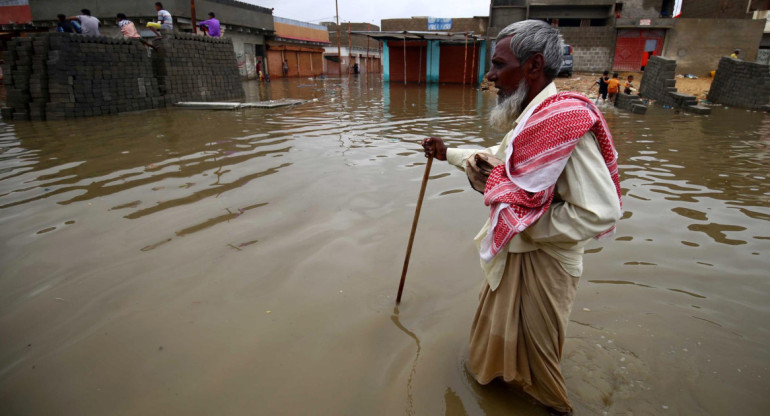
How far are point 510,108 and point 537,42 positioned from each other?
0.27 metres

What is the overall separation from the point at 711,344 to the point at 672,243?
58.2 inches

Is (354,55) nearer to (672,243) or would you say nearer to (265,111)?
(265,111)

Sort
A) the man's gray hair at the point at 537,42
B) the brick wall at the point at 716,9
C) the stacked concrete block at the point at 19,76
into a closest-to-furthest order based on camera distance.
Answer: the man's gray hair at the point at 537,42 < the stacked concrete block at the point at 19,76 < the brick wall at the point at 716,9

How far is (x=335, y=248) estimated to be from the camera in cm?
353

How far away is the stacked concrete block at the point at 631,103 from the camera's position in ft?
39.3

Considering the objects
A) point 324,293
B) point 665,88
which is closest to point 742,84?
point 665,88

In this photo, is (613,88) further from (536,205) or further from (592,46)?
(536,205)

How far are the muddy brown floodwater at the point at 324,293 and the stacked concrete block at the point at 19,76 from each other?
20.4ft

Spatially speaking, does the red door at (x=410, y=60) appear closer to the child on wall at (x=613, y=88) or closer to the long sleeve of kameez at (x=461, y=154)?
the child on wall at (x=613, y=88)

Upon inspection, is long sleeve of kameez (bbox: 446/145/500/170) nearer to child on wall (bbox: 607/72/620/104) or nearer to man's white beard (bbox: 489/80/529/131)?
man's white beard (bbox: 489/80/529/131)

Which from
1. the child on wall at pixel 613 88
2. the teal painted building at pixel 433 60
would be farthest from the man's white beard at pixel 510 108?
the teal painted building at pixel 433 60

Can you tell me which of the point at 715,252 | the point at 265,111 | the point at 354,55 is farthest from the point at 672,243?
the point at 354,55

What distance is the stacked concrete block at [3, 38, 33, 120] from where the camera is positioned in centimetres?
1040

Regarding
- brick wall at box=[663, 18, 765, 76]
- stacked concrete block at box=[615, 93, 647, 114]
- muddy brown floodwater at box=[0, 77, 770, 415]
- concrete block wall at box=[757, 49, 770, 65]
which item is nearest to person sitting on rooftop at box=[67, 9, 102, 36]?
muddy brown floodwater at box=[0, 77, 770, 415]
